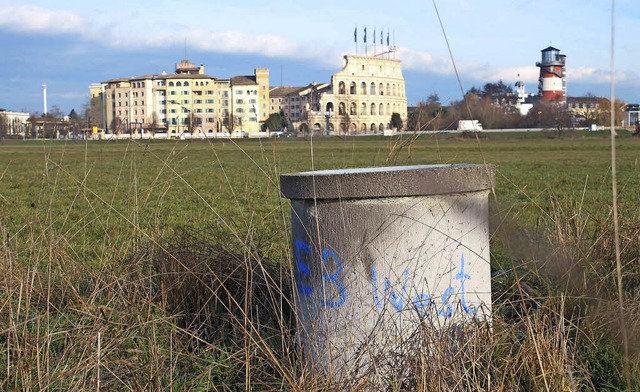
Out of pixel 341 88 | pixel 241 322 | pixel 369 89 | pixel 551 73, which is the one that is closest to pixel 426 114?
pixel 241 322

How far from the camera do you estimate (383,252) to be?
11.9ft

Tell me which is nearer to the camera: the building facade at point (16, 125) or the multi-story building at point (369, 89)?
the building facade at point (16, 125)

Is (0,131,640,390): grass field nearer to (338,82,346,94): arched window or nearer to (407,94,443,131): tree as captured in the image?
(407,94,443,131): tree

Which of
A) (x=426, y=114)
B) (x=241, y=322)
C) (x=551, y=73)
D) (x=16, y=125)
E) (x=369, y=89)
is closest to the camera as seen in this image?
(x=241, y=322)

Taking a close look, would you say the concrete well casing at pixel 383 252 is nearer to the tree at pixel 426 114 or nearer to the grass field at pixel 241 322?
the grass field at pixel 241 322

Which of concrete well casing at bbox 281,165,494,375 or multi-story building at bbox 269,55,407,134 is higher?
multi-story building at bbox 269,55,407,134

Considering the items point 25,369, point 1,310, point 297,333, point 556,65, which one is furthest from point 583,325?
point 556,65

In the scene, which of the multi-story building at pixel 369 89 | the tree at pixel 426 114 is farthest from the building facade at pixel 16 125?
the multi-story building at pixel 369 89

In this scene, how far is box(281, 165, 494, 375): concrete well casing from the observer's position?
3.55m

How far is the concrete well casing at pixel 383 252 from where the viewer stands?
355 cm

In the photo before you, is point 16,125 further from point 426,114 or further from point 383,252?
point 383,252

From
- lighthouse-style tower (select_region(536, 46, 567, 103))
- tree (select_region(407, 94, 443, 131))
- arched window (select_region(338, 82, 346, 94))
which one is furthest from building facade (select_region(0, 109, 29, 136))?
lighthouse-style tower (select_region(536, 46, 567, 103))

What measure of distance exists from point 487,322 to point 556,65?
167423mm

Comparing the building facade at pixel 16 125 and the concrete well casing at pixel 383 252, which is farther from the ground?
the building facade at pixel 16 125
